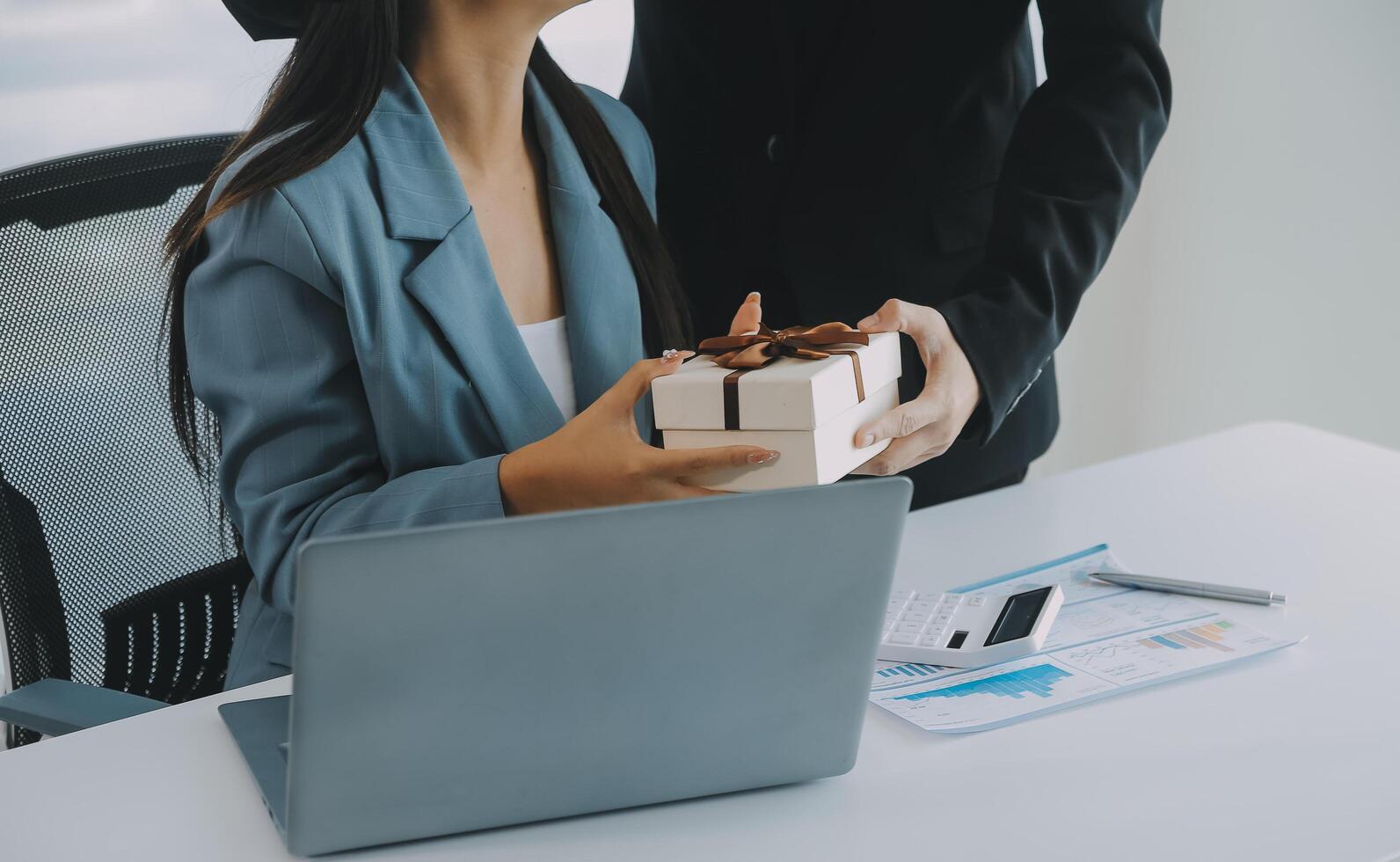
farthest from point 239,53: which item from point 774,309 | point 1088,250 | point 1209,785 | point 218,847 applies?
point 1209,785

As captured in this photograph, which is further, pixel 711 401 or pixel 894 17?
pixel 894 17

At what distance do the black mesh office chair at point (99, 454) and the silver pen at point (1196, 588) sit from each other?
0.78 m

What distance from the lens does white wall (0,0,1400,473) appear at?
1.86 metres

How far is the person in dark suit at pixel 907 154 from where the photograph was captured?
1190mm

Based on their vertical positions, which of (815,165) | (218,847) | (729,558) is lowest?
(218,847)

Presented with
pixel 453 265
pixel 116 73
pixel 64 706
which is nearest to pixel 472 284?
pixel 453 265

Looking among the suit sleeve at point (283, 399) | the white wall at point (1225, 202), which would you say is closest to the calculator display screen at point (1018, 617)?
the suit sleeve at point (283, 399)

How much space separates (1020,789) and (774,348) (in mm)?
328

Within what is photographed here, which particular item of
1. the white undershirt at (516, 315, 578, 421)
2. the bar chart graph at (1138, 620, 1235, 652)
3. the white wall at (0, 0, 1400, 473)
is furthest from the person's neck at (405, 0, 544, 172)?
the white wall at (0, 0, 1400, 473)

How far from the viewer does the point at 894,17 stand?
1.27 metres

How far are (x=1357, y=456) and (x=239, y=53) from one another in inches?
63.3

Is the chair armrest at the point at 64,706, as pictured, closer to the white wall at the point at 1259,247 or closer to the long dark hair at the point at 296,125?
the long dark hair at the point at 296,125

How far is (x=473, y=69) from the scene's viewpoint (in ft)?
3.45

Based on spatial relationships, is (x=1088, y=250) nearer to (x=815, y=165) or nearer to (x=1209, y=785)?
(x=815, y=165)
